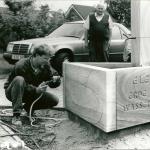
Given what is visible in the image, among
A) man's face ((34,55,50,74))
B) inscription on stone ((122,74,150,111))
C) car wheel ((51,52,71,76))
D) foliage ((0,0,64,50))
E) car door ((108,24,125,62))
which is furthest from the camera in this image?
foliage ((0,0,64,50))

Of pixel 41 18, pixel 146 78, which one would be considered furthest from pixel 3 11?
pixel 146 78

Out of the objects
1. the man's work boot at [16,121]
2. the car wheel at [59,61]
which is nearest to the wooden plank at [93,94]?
the man's work boot at [16,121]

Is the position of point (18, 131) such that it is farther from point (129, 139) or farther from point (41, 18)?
point (41, 18)

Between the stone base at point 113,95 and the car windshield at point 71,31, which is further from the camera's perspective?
the car windshield at point 71,31

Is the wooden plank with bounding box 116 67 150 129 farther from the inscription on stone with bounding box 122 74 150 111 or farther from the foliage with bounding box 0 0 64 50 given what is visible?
the foliage with bounding box 0 0 64 50

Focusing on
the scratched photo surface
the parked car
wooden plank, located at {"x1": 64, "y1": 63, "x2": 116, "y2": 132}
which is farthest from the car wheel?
wooden plank, located at {"x1": 64, "y1": 63, "x2": 116, "y2": 132}

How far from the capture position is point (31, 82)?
5.23m

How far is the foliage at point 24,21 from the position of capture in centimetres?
1539

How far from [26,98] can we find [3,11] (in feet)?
38.0

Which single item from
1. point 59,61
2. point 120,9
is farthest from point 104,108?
point 120,9

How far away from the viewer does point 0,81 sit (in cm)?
935

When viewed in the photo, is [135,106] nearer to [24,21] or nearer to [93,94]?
[93,94]

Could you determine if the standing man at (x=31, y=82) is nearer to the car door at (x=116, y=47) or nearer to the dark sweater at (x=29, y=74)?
the dark sweater at (x=29, y=74)

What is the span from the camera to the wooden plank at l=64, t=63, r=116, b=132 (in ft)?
13.4
